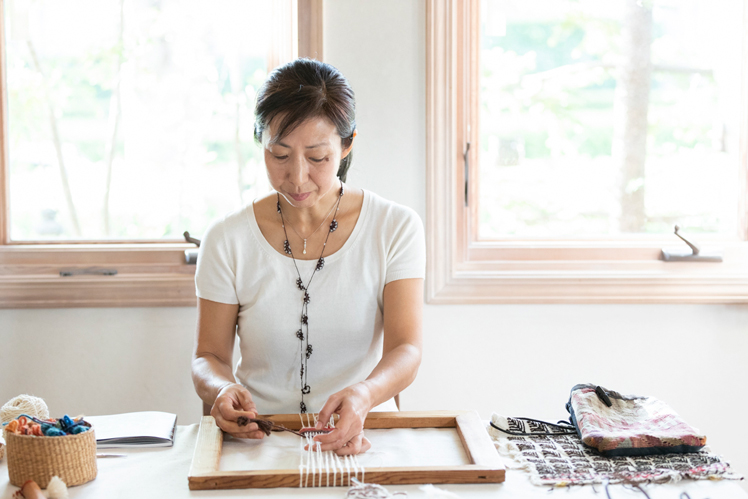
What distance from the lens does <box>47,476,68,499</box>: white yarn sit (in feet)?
3.02

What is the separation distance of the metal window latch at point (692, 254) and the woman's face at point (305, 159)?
1238 millimetres

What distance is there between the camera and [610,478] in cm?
101

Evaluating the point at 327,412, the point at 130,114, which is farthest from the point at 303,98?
the point at 130,114

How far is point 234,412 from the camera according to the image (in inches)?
43.6

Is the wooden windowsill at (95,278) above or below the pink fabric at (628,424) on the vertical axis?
above

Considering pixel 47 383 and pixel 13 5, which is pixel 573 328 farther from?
pixel 13 5

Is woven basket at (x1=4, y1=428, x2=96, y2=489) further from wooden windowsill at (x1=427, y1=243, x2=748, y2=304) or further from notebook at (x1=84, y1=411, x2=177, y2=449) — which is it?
wooden windowsill at (x1=427, y1=243, x2=748, y2=304)

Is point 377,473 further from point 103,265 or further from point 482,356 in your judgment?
point 103,265

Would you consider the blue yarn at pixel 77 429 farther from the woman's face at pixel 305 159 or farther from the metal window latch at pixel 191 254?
the metal window latch at pixel 191 254

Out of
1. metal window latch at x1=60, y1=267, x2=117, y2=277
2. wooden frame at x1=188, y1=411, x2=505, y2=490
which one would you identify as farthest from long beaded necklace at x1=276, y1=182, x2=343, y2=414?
metal window latch at x1=60, y1=267, x2=117, y2=277

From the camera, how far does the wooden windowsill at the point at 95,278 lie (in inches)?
80.3

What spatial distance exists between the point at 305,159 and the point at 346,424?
1.82 feet

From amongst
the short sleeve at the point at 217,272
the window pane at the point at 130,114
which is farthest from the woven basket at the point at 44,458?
the window pane at the point at 130,114

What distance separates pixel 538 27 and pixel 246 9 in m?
0.93
